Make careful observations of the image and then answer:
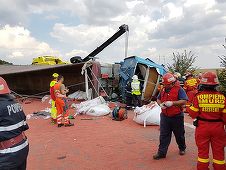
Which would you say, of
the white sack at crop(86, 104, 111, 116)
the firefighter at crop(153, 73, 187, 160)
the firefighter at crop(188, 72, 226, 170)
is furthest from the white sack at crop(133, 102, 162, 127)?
the firefighter at crop(188, 72, 226, 170)

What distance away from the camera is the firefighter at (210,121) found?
4562 mm

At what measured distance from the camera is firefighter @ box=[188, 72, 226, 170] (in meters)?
4.56

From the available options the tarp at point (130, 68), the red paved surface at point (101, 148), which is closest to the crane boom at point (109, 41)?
the tarp at point (130, 68)

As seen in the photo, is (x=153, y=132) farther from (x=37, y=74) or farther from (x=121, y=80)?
(x=37, y=74)

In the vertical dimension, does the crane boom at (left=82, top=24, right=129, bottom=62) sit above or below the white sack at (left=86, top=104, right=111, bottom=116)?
above

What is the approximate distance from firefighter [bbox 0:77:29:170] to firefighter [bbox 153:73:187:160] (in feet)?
10.00

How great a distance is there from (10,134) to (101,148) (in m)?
3.98

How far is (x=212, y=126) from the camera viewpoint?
4570 millimetres

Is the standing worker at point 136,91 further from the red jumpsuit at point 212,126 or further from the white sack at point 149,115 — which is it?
the red jumpsuit at point 212,126

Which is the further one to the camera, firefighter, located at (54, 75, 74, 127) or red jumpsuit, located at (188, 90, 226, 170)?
firefighter, located at (54, 75, 74, 127)

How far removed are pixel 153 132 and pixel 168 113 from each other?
114 inches

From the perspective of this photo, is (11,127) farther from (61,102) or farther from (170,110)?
(61,102)

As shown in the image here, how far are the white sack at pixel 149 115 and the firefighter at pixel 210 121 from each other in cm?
481

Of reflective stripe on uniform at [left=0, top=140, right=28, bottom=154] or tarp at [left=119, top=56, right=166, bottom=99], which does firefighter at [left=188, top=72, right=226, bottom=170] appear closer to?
reflective stripe on uniform at [left=0, top=140, right=28, bottom=154]
